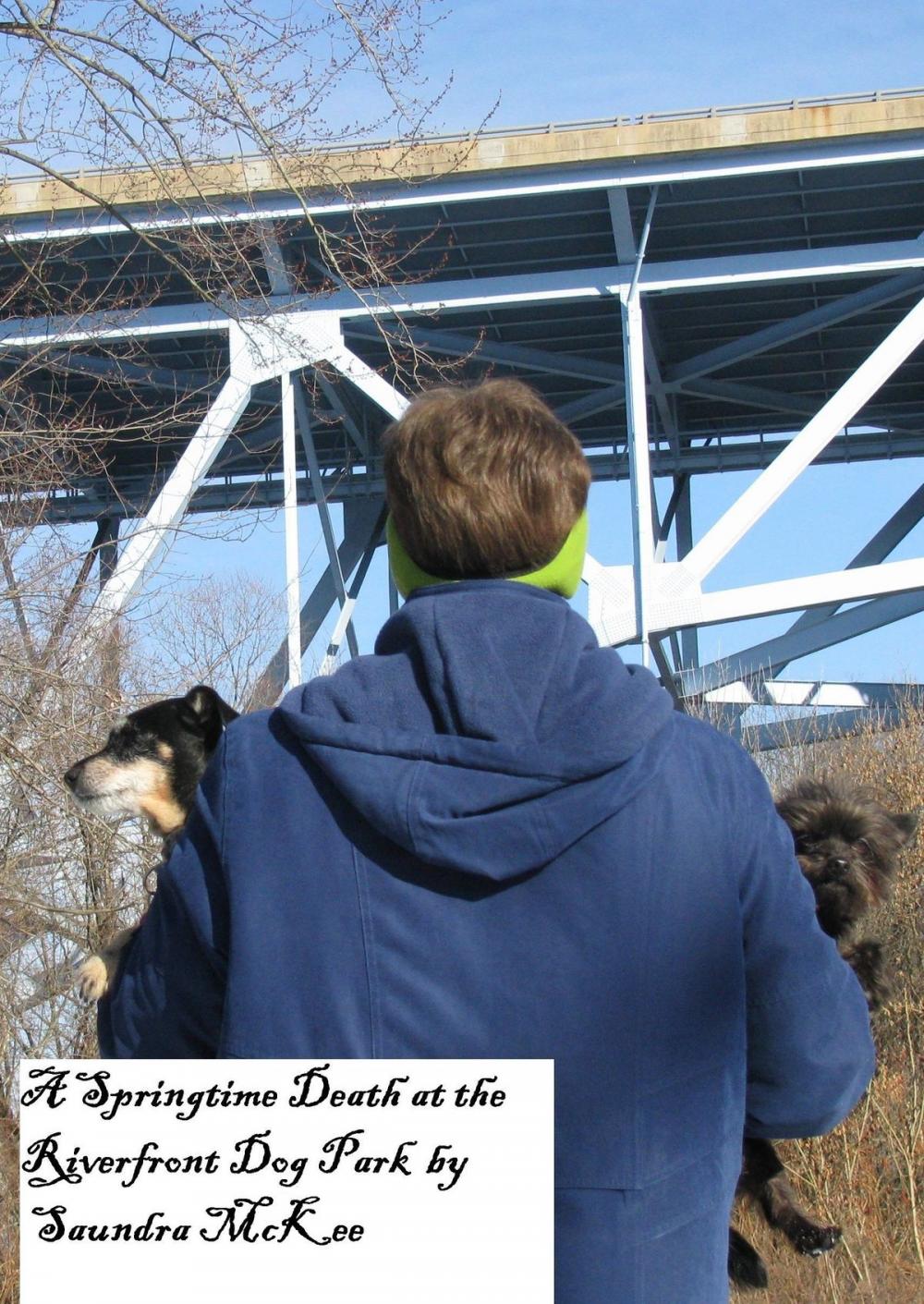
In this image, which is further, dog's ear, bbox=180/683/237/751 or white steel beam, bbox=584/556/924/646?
white steel beam, bbox=584/556/924/646

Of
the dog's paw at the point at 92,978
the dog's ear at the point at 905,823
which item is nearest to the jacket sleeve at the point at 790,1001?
the dog's ear at the point at 905,823

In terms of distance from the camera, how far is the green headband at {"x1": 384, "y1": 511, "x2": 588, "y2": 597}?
1989 mm

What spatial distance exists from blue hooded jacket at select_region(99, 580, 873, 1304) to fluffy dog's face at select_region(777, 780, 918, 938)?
9.12ft

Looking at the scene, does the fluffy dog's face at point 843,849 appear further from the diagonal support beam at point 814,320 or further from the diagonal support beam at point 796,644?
the diagonal support beam at point 814,320

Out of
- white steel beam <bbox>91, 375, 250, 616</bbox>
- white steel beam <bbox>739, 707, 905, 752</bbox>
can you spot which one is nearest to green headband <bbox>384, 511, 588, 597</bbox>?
white steel beam <bbox>91, 375, 250, 616</bbox>

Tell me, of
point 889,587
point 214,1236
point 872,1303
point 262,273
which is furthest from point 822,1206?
point 262,273

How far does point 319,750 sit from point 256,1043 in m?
0.39

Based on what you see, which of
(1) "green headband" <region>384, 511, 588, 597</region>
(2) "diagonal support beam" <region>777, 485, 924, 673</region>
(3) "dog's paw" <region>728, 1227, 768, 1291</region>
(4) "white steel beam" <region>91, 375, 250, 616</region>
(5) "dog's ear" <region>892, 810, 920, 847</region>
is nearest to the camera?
(1) "green headband" <region>384, 511, 588, 597</region>

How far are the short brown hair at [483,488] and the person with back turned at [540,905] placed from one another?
0.07 metres

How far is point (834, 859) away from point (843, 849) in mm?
41

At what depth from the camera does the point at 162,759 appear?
17.6 ft

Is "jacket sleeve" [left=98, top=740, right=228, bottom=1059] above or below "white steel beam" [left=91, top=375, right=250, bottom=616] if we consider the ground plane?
below

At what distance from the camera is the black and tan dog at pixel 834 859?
4586 millimetres

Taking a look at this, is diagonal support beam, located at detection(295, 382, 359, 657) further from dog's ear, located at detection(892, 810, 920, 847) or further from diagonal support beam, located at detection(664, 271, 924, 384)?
dog's ear, located at detection(892, 810, 920, 847)
